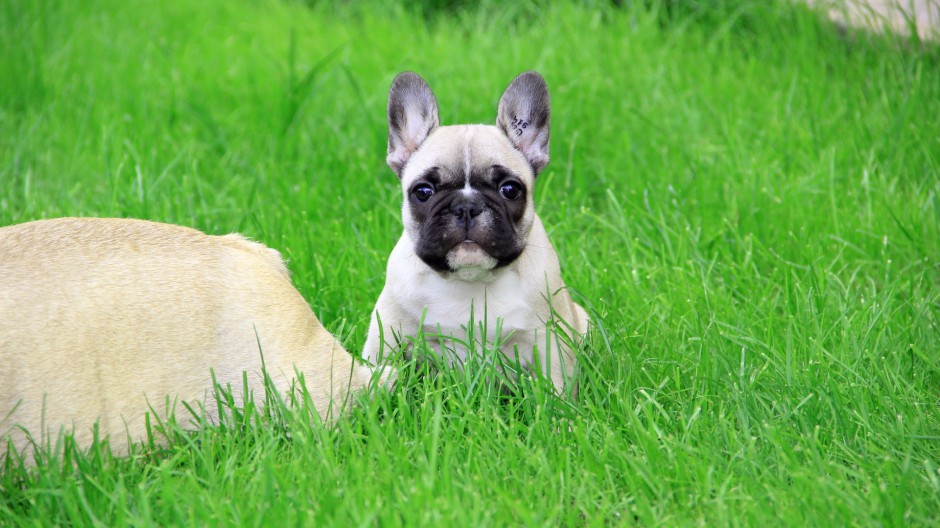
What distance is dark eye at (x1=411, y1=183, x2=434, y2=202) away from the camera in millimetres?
3297

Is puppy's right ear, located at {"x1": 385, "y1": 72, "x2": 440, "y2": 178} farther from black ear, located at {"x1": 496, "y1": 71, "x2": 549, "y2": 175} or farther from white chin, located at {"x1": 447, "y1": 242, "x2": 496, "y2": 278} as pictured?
white chin, located at {"x1": 447, "y1": 242, "x2": 496, "y2": 278}

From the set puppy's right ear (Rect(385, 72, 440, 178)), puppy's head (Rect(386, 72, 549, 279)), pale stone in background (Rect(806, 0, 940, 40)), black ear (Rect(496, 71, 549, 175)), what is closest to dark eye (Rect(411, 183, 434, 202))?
puppy's head (Rect(386, 72, 549, 279))

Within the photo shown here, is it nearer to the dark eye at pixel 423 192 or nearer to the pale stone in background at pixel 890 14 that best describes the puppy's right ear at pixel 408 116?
the dark eye at pixel 423 192

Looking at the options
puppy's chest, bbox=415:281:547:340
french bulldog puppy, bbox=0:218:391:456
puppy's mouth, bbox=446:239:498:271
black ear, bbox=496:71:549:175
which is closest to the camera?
french bulldog puppy, bbox=0:218:391:456

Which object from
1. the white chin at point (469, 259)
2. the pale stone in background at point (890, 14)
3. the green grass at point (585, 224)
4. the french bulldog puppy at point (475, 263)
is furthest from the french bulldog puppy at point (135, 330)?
the pale stone in background at point (890, 14)

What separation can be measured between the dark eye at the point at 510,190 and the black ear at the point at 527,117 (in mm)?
280

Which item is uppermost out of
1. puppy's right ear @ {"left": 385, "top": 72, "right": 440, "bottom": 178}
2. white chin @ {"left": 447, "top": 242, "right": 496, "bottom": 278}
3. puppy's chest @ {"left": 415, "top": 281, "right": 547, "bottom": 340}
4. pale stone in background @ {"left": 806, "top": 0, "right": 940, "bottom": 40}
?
pale stone in background @ {"left": 806, "top": 0, "right": 940, "bottom": 40}

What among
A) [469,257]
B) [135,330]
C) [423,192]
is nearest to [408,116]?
[423,192]

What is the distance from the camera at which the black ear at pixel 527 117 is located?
3453mm

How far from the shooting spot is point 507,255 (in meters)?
3.15

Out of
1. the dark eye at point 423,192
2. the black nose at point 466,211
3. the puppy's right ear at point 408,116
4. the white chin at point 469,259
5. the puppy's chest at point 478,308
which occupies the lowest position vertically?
the puppy's chest at point 478,308

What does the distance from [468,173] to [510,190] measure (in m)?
0.15

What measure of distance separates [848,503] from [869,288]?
1842 mm

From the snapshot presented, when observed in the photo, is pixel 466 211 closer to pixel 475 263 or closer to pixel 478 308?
pixel 475 263
